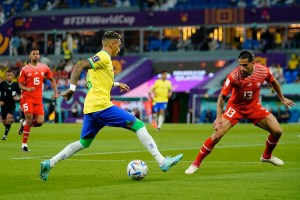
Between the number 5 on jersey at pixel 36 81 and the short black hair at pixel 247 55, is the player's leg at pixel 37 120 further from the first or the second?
the short black hair at pixel 247 55

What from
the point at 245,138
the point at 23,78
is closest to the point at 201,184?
the point at 23,78

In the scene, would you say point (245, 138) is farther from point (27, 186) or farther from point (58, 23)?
point (58, 23)

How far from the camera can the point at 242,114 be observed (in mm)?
16016

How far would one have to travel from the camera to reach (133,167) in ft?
46.2

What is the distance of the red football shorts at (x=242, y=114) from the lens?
52.0 feet

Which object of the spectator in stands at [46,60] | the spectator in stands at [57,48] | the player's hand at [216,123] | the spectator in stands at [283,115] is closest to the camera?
the player's hand at [216,123]

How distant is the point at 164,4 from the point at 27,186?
156 ft

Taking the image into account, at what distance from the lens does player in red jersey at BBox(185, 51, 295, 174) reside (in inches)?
607

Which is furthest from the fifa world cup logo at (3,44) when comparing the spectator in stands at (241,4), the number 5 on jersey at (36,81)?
the number 5 on jersey at (36,81)

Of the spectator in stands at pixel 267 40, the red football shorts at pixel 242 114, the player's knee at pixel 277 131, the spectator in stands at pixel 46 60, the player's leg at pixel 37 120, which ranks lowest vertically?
the spectator in stands at pixel 46 60

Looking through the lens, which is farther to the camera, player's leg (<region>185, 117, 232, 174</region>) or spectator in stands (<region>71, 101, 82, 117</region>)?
spectator in stands (<region>71, 101, 82, 117</region>)

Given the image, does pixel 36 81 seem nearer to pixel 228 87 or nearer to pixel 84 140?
pixel 228 87

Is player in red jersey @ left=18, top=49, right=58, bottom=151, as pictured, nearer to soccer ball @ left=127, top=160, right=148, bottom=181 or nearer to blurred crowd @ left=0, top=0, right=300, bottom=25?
soccer ball @ left=127, top=160, right=148, bottom=181

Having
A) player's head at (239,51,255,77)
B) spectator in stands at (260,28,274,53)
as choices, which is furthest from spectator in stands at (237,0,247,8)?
player's head at (239,51,255,77)
